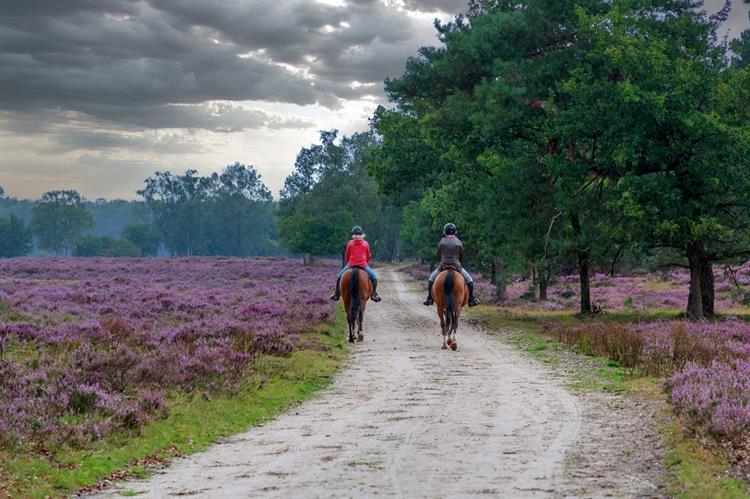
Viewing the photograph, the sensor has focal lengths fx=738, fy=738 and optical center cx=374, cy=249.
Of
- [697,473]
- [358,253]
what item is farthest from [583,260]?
[697,473]

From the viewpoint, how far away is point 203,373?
556 inches

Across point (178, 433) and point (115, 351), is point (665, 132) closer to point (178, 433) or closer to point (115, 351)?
point (115, 351)

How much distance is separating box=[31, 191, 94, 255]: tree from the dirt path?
612 ft

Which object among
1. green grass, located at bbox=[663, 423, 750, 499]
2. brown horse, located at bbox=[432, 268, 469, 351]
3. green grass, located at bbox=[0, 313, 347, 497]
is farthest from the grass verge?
green grass, located at bbox=[0, 313, 347, 497]

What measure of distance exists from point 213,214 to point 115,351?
161 meters

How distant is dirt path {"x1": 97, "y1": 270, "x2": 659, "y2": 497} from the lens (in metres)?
7.37

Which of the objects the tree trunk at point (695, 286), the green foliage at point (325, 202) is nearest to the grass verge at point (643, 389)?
the tree trunk at point (695, 286)

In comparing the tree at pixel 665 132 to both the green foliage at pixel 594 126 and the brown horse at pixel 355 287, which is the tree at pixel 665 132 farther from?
the brown horse at pixel 355 287

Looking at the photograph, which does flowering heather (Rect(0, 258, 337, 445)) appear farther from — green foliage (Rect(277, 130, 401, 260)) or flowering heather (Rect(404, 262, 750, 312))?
green foliage (Rect(277, 130, 401, 260))

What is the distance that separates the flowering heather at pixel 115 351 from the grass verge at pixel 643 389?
6748 millimetres

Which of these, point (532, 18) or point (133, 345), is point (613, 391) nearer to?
point (133, 345)

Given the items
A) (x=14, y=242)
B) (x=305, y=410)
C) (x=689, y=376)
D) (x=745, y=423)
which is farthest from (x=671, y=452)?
(x=14, y=242)

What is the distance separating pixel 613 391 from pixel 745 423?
15.3 ft

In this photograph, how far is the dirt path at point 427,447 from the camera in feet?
24.2
